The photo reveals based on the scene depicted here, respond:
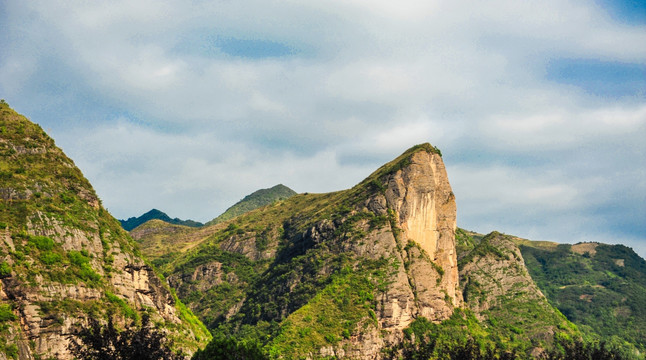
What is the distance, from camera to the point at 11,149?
314 feet

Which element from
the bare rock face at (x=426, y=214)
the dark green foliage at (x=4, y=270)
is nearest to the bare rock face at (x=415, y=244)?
the bare rock face at (x=426, y=214)

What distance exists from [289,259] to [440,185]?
56.2 meters

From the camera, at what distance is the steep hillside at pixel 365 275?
142 m

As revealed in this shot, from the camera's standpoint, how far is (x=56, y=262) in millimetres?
82750

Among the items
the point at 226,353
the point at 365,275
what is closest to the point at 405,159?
the point at 365,275

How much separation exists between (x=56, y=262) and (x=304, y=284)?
9008 cm

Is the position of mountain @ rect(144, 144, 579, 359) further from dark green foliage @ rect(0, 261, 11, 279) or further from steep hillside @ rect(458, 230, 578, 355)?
dark green foliage @ rect(0, 261, 11, 279)

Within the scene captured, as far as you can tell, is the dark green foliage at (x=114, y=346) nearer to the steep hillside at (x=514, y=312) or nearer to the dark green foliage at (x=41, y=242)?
the dark green foliage at (x=41, y=242)

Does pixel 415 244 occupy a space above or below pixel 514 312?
above

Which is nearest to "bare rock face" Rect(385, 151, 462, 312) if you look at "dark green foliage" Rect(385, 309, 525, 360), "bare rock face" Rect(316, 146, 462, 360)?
"bare rock face" Rect(316, 146, 462, 360)

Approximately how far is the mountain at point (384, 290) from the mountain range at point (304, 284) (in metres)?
0.41

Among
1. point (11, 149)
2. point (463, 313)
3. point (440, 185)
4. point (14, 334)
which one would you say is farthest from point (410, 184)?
point (14, 334)

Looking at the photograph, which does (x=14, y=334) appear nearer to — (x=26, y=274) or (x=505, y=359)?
(x=26, y=274)

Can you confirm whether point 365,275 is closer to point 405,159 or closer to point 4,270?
point 405,159
